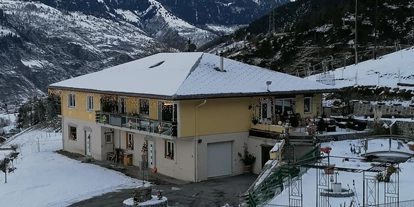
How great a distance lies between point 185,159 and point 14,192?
773 centimetres

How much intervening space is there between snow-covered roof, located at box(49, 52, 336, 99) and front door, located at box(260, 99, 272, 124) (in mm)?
771

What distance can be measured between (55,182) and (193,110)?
7.43m

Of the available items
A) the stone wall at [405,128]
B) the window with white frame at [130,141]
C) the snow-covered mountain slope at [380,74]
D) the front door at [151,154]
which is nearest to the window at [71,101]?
the window with white frame at [130,141]

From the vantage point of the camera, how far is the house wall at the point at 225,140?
2575cm

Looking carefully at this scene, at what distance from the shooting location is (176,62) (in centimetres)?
3136

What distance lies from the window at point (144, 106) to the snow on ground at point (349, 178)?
9.04 meters

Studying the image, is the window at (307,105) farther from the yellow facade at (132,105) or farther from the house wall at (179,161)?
the yellow facade at (132,105)

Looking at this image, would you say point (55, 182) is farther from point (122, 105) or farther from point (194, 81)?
point (194, 81)

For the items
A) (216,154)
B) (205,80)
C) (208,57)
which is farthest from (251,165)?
(208,57)

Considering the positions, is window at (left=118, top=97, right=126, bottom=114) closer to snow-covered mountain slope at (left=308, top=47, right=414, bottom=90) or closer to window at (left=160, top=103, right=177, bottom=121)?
window at (left=160, top=103, right=177, bottom=121)

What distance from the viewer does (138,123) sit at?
91.1 ft

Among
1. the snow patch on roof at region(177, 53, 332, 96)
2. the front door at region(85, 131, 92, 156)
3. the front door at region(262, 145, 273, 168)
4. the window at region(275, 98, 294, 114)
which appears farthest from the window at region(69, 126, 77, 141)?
the front door at region(262, 145, 273, 168)

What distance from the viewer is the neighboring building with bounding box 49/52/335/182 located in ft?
84.3

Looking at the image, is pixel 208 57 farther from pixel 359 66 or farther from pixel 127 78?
pixel 359 66
